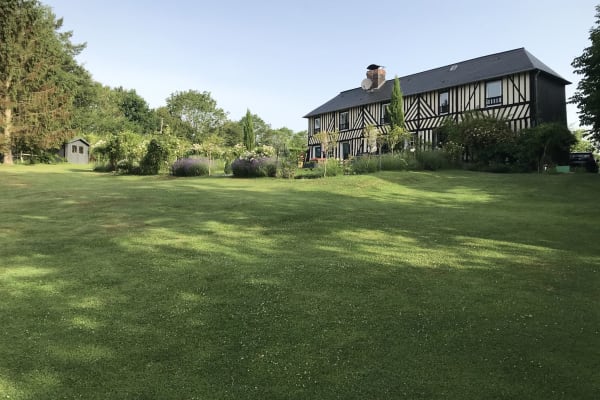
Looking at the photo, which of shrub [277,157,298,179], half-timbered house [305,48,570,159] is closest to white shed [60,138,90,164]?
half-timbered house [305,48,570,159]

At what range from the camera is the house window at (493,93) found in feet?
72.4

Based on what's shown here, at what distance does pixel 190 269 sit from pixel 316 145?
97.3 ft

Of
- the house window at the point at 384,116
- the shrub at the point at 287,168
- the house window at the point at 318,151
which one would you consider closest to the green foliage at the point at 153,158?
the shrub at the point at 287,168

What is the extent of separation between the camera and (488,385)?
2.46 m

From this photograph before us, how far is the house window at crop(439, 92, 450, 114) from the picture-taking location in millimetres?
24597

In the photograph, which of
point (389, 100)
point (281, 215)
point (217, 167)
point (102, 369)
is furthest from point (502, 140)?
point (102, 369)

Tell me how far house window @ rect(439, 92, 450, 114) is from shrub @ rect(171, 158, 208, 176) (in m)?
14.6

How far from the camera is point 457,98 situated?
947 inches

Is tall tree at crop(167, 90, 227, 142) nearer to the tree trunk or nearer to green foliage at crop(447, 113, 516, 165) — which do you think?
the tree trunk

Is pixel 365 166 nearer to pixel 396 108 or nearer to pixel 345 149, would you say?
pixel 396 108

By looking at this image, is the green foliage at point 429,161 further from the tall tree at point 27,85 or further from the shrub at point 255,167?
the tall tree at point 27,85

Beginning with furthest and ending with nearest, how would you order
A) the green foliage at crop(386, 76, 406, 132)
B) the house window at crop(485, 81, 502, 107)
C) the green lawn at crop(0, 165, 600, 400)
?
the green foliage at crop(386, 76, 406, 132) → the house window at crop(485, 81, 502, 107) → the green lawn at crop(0, 165, 600, 400)

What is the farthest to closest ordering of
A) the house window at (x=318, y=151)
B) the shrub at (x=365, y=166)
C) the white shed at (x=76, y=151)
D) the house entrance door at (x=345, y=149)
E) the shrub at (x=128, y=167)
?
the white shed at (x=76, y=151) → the house window at (x=318, y=151) → the house entrance door at (x=345, y=149) → the shrub at (x=128, y=167) → the shrub at (x=365, y=166)

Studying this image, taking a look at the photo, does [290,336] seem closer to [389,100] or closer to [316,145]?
[389,100]
